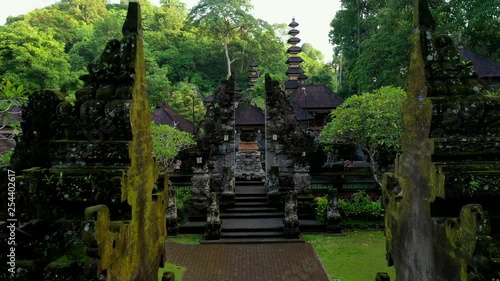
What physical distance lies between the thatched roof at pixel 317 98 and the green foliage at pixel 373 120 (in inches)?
853

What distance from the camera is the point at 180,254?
45.3ft

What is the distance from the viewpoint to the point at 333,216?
16.2 m

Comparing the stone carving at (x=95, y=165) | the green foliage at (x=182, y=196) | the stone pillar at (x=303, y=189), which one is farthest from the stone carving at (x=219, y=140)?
the stone carving at (x=95, y=165)

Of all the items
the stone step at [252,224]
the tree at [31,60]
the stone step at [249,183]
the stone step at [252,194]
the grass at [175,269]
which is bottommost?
the grass at [175,269]

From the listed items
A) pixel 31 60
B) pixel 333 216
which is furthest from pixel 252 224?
pixel 31 60

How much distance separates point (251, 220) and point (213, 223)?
2.53 m

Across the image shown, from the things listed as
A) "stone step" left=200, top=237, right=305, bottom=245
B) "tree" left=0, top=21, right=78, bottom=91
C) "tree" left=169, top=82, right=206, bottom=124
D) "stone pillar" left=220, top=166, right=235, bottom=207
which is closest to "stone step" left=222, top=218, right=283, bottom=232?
"stone step" left=200, top=237, right=305, bottom=245

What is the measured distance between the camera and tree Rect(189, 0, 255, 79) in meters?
54.1

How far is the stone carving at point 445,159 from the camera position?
13.5ft

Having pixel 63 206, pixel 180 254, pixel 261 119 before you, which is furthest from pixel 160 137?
pixel 261 119

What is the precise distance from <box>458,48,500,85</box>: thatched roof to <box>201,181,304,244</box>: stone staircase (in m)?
19.8

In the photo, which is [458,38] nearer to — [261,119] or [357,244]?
[261,119]

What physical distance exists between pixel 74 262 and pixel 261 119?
1328 inches

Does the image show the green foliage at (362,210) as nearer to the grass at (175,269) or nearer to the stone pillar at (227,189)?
the stone pillar at (227,189)
